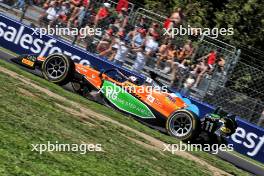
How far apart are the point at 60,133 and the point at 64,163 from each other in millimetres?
1537

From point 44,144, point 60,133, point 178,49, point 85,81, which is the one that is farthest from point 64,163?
point 178,49

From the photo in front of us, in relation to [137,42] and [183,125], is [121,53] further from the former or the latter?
[183,125]

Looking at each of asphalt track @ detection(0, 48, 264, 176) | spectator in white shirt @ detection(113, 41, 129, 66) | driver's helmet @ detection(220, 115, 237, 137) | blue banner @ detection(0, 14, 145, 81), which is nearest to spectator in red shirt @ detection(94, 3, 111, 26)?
spectator in white shirt @ detection(113, 41, 129, 66)

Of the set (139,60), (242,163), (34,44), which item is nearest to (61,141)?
(242,163)

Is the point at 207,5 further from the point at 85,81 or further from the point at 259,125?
the point at 85,81

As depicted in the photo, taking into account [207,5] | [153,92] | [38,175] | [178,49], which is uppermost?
[207,5]

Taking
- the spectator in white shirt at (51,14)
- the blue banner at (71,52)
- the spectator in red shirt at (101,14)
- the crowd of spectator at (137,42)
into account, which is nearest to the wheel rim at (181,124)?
the blue banner at (71,52)

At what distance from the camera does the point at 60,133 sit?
8.20m

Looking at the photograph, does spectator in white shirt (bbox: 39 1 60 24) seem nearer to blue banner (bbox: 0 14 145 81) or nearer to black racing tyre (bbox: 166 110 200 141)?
blue banner (bbox: 0 14 145 81)

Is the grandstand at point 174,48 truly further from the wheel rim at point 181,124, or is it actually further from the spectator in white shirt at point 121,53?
the wheel rim at point 181,124

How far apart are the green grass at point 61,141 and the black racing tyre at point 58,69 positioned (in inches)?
95.5

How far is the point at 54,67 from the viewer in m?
14.2

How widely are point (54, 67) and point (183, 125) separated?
366 centimetres

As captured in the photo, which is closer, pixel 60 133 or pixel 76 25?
pixel 60 133
